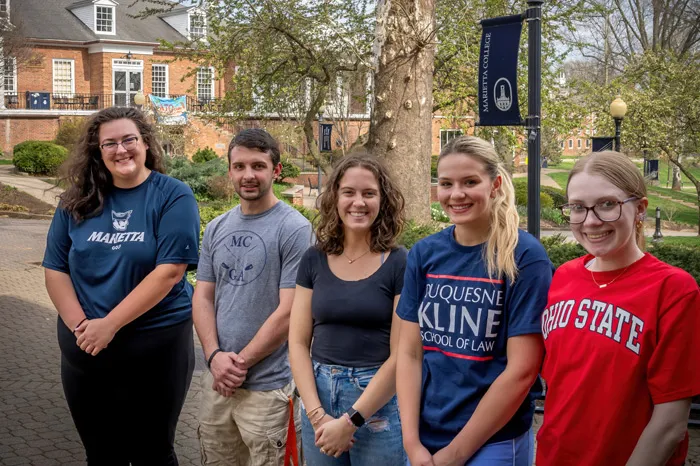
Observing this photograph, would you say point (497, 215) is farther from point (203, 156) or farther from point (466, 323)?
point (203, 156)

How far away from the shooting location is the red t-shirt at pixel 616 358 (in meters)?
2.24

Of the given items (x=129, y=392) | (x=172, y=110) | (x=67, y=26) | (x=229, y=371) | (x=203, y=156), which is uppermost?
(x=67, y=26)

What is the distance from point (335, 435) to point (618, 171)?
145 cm

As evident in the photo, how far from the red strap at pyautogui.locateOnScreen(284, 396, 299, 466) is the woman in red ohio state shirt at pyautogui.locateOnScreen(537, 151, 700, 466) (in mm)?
1354

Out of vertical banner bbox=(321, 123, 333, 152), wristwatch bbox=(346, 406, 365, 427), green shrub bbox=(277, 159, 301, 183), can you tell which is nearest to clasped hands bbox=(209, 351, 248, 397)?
wristwatch bbox=(346, 406, 365, 427)

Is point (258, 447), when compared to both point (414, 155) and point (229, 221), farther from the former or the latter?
point (414, 155)

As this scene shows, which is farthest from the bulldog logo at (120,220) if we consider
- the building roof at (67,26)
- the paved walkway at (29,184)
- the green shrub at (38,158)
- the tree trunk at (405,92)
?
the building roof at (67,26)

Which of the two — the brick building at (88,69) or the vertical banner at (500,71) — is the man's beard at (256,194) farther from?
the brick building at (88,69)

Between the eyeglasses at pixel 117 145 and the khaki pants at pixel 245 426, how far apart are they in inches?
46.2

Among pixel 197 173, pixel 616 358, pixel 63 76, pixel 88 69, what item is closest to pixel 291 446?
pixel 616 358

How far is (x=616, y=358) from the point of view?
232 cm

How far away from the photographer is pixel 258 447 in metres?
3.62

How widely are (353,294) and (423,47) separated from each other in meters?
7.70

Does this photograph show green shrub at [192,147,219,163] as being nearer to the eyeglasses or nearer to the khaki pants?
the eyeglasses
